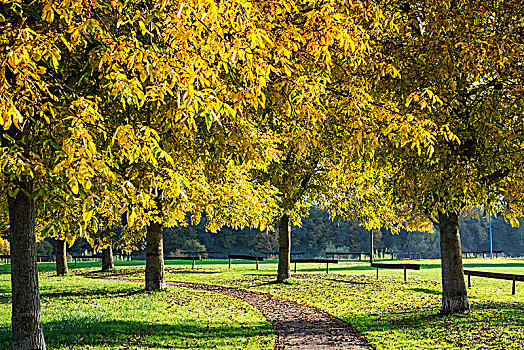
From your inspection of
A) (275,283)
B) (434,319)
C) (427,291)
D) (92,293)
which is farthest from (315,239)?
(434,319)

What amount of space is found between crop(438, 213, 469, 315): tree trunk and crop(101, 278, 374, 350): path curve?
2797 millimetres

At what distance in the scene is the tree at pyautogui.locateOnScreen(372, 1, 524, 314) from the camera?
28.5ft

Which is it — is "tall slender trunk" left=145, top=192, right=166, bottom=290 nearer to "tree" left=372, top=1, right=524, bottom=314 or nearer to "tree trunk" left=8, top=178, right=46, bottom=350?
"tree trunk" left=8, top=178, right=46, bottom=350

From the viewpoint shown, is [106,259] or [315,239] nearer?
[106,259]

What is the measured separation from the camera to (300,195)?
65.5 feet

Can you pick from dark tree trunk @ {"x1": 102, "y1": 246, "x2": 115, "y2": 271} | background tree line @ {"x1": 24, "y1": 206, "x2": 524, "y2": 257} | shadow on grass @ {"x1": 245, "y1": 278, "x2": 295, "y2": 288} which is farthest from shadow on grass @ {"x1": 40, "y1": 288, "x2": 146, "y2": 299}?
background tree line @ {"x1": 24, "y1": 206, "x2": 524, "y2": 257}

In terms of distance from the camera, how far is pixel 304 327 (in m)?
10.9

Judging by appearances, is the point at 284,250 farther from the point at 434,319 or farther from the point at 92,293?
the point at 434,319

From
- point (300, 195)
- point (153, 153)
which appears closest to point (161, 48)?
point (153, 153)

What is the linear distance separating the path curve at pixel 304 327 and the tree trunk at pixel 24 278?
415 cm

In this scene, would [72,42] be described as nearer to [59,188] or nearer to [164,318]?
[59,188]

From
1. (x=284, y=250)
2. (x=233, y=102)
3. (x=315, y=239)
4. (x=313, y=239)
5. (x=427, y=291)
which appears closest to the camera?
(x=233, y=102)

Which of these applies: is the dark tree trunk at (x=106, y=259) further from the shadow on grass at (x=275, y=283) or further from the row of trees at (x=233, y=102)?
the row of trees at (x=233, y=102)

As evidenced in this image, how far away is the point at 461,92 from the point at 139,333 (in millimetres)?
8457
